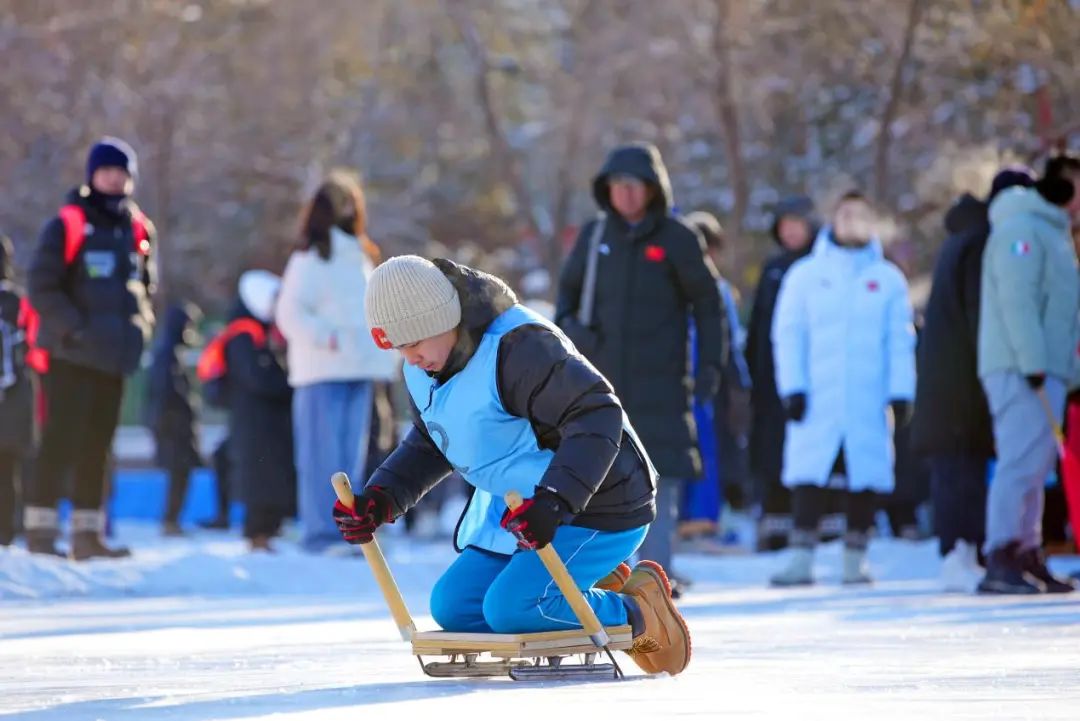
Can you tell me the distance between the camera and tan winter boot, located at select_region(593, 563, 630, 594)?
630cm

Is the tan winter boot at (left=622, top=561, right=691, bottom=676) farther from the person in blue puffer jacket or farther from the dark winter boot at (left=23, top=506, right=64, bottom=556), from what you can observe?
the dark winter boot at (left=23, top=506, right=64, bottom=556)

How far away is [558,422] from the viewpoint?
231 inches

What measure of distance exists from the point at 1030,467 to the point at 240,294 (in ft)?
19.1

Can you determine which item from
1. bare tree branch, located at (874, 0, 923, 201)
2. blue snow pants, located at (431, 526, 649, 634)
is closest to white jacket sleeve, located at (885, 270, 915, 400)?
blue snow pants, located at (431, 526, 649, 634)

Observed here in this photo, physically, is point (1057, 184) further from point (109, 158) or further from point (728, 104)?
point (728, 104)

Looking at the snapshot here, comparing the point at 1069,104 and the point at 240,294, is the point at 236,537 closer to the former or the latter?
the point at 240,294

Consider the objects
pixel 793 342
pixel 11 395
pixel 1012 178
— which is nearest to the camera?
pixel 1012 178

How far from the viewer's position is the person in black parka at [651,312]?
1007 cm

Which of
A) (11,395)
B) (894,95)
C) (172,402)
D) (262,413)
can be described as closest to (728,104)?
(894,95)

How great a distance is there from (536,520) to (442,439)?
596 millimetres

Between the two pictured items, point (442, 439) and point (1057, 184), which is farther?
point (1057, 184)

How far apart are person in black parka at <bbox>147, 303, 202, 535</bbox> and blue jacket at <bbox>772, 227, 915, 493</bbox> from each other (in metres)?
6.95

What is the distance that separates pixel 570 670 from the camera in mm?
5844

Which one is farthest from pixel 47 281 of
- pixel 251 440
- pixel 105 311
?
pixel 251 440
